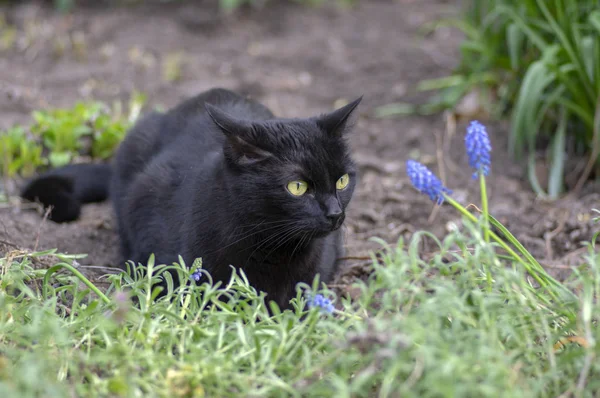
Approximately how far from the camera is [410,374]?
Answer: 1.74m

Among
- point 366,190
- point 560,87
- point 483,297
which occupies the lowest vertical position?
point 366,190

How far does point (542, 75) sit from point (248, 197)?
7.15 ft

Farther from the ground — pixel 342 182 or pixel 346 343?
pixel 342 182

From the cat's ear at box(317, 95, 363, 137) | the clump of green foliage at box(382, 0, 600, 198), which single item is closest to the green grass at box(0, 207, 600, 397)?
the cat's ear at box(317, 95, 363, 137)

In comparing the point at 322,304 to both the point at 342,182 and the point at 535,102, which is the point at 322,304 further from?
the point at 535,102

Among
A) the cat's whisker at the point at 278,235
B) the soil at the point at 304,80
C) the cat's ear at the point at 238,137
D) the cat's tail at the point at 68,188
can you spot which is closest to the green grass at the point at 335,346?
the cat's whisker at the point at 278,235

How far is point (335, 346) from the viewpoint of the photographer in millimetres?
1761

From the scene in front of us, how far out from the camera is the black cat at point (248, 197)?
7.91 feet

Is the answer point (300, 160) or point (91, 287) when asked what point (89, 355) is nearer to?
point (91, 287)

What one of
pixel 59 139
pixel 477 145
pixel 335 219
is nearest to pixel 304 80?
pixel 59 139

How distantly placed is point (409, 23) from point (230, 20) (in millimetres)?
1565

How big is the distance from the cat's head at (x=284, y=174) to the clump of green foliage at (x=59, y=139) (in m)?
1.66

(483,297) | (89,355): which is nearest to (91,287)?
(89,355)

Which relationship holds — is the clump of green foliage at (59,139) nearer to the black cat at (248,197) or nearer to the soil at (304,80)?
the soil at (304,80)
